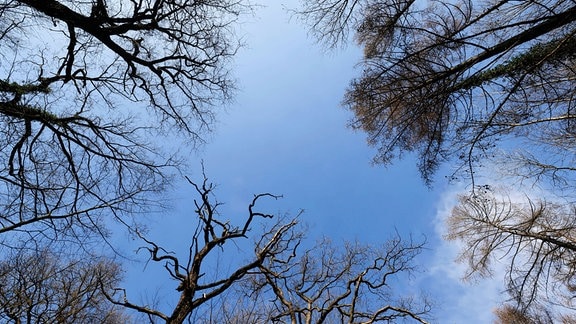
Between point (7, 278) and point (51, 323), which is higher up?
point (7, 278)

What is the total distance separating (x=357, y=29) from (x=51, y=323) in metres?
7.45

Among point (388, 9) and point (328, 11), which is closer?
point (388, 9)

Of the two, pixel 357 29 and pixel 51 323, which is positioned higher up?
pixel 357 29

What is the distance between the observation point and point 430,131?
6.26 m

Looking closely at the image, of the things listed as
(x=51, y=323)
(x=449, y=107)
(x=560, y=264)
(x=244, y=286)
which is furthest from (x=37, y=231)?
(x=560, y=264)

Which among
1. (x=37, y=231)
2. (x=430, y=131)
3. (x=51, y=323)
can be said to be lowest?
(x=51, y=323)

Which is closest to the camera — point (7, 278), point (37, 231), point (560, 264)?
point (37, 231)

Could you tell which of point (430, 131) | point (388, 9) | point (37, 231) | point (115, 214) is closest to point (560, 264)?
point (430, 131)

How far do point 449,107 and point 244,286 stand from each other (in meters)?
5.55

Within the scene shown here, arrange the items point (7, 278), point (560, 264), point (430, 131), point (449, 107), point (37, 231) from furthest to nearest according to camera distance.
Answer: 1. point (560, 264)
2. point (7, 278)
3. point (430, 131)
4. point (449, 107)
5. point (37, 231)

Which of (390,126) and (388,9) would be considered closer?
(388,9)

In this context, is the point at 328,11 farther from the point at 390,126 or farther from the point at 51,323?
the point at 51,323

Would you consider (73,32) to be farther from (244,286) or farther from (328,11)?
(244,286)

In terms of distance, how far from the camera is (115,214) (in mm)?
6004
